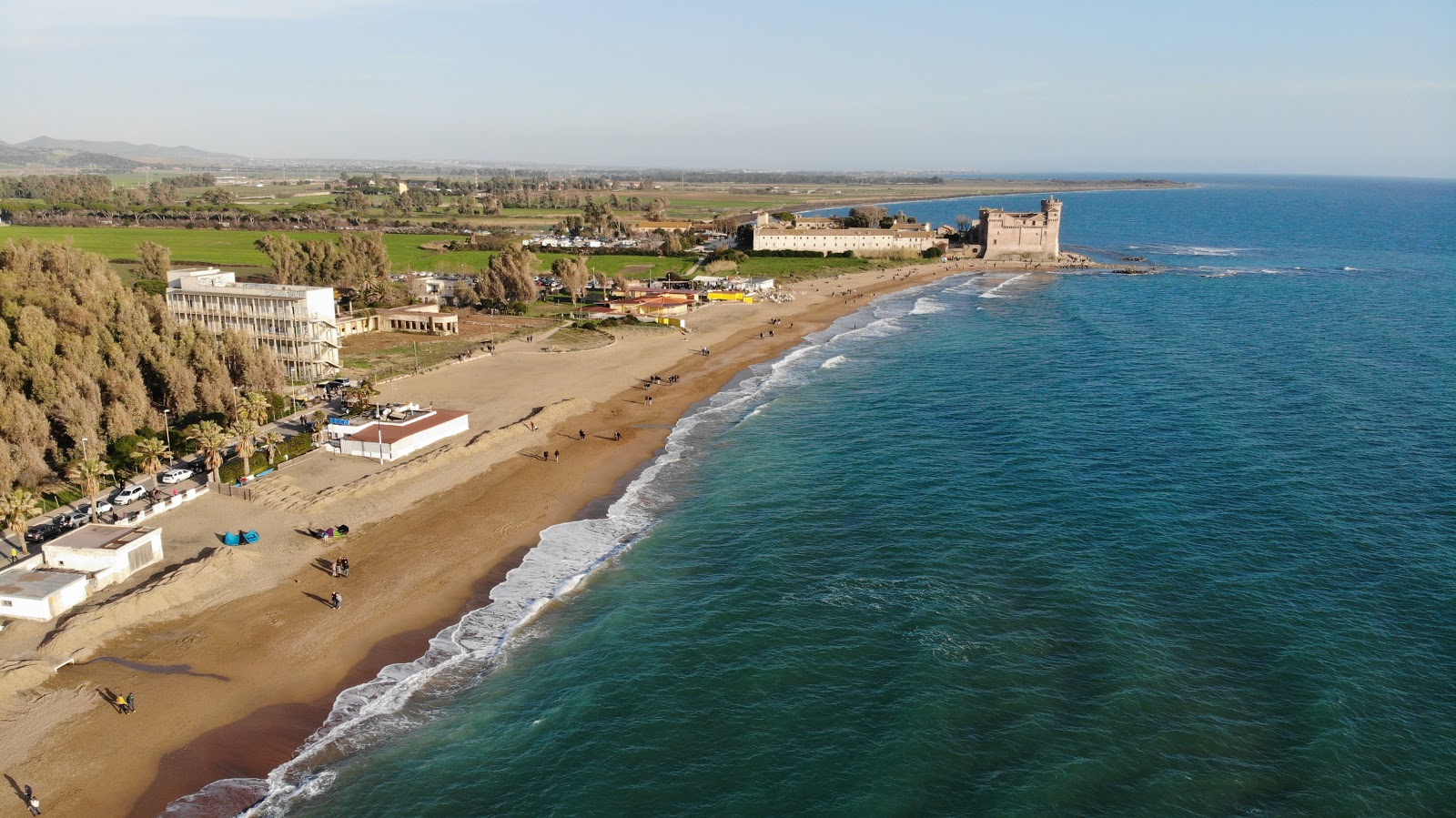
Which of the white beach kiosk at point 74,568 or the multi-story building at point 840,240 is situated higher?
the multi-story building at point 840,240

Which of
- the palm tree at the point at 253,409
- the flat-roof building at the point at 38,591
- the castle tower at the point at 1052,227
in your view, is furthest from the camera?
the castle tower at the point at 1052,227

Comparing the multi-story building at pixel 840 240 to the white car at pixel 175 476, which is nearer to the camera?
the white car at pixel 175 476

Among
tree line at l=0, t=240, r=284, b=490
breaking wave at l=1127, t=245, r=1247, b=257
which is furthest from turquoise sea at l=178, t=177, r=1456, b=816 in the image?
breaking wave at l=1127, t=245, r=1247, b=257

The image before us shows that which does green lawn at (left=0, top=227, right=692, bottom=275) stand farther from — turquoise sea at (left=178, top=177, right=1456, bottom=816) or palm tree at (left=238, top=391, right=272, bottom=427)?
turquoise sea at (left=178, top=177, right=1456, bottom=816)

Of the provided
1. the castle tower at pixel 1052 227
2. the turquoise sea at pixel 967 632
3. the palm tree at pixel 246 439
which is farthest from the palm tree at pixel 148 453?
the castle tower at pixel 1052 227

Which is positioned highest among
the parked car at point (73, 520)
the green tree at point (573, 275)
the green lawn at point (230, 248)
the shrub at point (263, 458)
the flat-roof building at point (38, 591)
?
the green lawn at point (230, 248)

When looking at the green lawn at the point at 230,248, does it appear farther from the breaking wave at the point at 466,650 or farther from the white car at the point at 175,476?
the breaking wave at the point at 466,650

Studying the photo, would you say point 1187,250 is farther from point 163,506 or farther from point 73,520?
point 73,520
